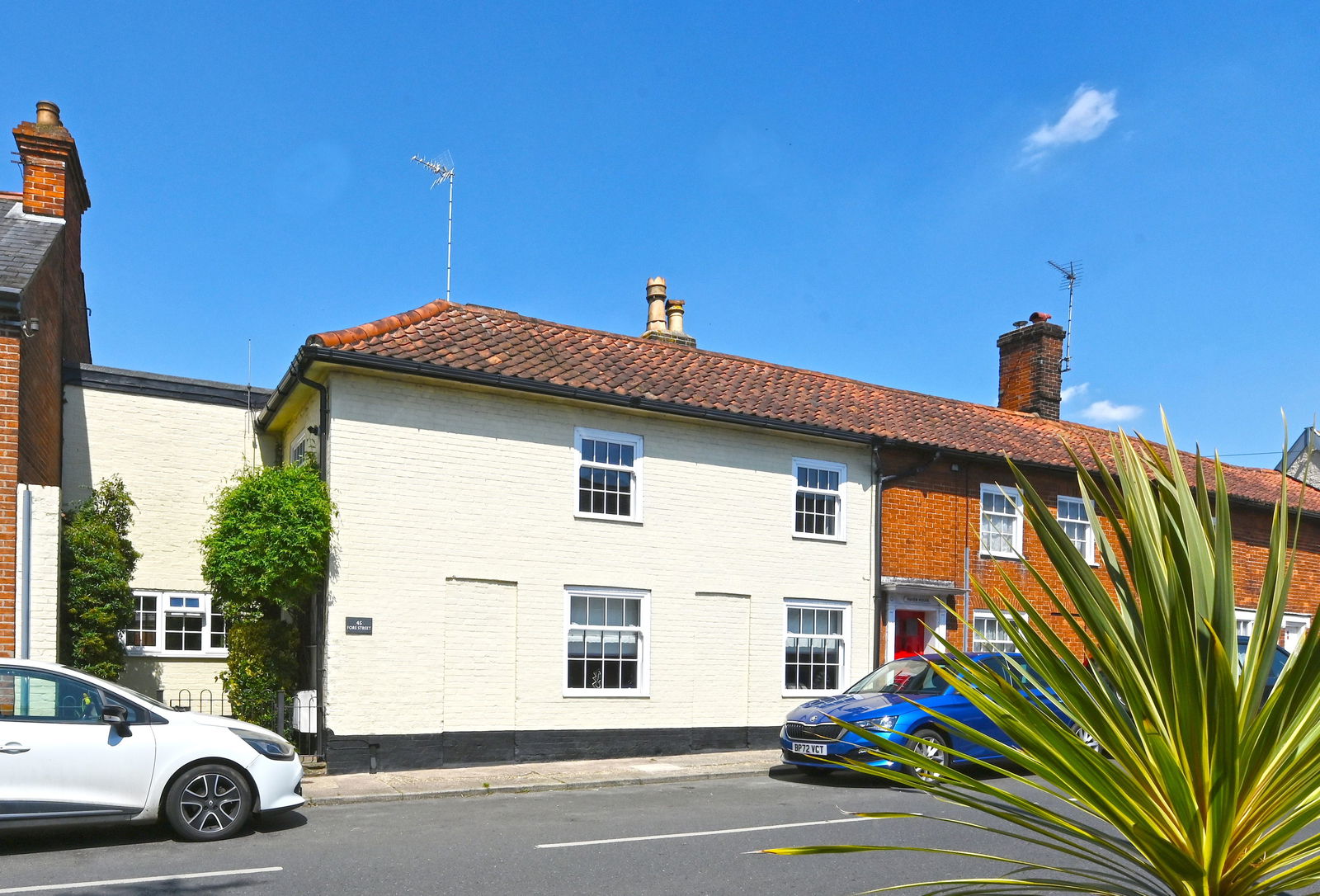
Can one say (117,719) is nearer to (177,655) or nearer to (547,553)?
(547,553)

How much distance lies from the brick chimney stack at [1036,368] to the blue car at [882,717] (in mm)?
12041

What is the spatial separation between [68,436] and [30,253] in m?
3.06

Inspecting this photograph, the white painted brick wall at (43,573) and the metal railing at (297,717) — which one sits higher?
the white painted brick wall at (43,573)

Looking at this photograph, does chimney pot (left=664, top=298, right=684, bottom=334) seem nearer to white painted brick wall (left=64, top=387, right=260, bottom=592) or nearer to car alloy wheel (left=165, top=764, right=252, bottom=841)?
white painted brick wall (left=64, top=387, right=260, bottom=592)

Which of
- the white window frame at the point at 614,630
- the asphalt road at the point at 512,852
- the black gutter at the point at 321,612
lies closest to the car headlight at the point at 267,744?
the asphalt road at the point at 512,852

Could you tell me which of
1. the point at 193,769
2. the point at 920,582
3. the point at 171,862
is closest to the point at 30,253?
the point at 193,769

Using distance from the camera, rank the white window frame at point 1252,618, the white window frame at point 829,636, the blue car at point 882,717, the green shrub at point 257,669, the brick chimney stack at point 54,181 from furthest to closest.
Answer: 1. the white window frame at point 1252,618
2. the white window frame at point 829,636
3. the brick chimney stack at point 54,181
4. the green shrub at point 257,669
5. the blue car at point 882,717

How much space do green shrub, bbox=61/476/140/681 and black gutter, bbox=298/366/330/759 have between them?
8.10 ft

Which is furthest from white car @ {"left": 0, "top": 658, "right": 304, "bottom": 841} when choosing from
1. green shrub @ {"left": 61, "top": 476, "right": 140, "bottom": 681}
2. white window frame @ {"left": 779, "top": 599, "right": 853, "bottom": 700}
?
white window frame @ {"left": 779, "top": 599, "right": 853, "bottom": 700}

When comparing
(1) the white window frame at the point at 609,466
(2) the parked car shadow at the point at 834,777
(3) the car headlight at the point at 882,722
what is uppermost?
(1) the white window frame at the point at 609,466

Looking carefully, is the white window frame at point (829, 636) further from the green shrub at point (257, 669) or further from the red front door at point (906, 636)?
the green shrub at point (257, 669)

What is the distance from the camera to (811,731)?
13.0 metres

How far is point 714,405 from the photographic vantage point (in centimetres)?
1623

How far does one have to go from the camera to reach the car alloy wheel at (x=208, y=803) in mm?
8797
